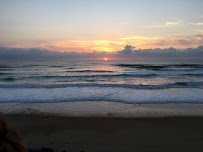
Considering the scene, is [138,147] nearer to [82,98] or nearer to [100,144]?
[100,144]

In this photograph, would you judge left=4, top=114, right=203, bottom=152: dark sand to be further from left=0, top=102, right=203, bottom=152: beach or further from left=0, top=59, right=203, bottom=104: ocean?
left=0, top=59, right=203, bottom=104: ocean

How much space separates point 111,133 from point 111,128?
1.06 feet

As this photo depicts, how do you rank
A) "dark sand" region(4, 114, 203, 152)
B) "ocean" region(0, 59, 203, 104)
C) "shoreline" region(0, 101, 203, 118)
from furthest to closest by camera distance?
"ocean" region(0, 59, 203, 104) → "shoreline" region(0, 101, 203, 118) → "dark sand" region(4, 114, 203, 152)

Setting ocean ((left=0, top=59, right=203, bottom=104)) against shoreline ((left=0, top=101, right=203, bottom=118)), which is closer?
shoreline ((left=0, top=101, right=203, bottom=118))

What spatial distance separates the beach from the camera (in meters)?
4.10

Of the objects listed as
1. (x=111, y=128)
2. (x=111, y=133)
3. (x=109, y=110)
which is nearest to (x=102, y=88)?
(x=109, y=110)

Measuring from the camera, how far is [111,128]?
16.8 ft

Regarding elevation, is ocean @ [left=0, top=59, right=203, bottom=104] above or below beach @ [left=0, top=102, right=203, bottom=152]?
below

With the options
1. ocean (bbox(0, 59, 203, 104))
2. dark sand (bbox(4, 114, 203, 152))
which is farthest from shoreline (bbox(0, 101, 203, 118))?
ocean (bbox(0, 59, 203, 104))

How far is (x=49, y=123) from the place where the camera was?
5547 millimetres

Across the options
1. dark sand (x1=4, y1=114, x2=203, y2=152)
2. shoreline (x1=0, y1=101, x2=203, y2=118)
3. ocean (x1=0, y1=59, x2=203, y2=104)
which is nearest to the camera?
dark sand (x1=4, y1=114, x2=203, y2=152)

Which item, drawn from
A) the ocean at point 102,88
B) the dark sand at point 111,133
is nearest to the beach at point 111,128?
the dark sand at point 111,133

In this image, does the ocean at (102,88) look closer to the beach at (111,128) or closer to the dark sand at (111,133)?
the beach at (111,128)

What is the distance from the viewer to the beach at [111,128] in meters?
4.10
